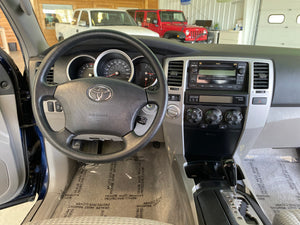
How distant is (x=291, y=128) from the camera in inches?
60.7

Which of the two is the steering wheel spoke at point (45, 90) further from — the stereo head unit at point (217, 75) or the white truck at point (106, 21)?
the white truck at point (106, 21)

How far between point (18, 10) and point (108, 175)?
1321 mm

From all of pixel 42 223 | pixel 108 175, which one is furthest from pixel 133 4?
pixel 42 223

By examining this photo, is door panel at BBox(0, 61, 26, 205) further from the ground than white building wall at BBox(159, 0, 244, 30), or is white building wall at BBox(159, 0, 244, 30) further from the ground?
white building wall at BBox(159, 0, 244, 30)

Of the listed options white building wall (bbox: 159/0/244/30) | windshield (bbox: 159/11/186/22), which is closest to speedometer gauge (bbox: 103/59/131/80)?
windshield (bbox: 159/11/186/22)

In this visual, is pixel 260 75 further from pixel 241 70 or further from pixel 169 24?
pixel 169 24

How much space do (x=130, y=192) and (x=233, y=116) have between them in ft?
3.11

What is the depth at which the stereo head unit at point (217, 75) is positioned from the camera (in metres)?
1.30

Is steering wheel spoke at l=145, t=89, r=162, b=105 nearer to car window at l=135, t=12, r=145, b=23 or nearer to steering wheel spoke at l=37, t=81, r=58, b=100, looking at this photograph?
steering wheel spoke at l=37, t=81, r=58, b=100

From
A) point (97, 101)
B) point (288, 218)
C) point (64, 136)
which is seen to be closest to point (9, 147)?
point (64, 136)

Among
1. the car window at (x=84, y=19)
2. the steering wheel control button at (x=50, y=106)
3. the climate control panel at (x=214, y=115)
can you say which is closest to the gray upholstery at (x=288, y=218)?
the climate control panel at (x=214, y=115)

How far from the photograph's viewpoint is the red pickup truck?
7320 mm

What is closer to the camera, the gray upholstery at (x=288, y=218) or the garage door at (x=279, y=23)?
the gray upholstery at (x=288, y=218)

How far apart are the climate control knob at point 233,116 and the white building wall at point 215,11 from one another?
7467 mm
